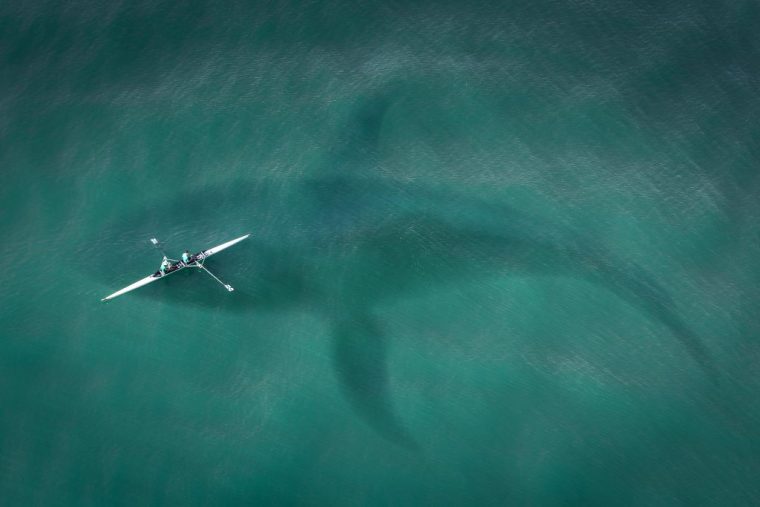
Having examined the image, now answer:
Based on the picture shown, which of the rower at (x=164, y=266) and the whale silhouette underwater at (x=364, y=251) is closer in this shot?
the rower at (x=164, y=266)

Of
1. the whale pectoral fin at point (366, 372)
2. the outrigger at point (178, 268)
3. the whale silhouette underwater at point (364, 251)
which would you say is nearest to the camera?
the whale pectoral fin at point (366, 372)

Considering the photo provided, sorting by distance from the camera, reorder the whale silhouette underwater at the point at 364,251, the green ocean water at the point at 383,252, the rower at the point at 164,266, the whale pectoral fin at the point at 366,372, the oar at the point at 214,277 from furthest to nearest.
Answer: the whale silhouette underwater at the point at 364,251
the oar at the point at 214,277
the rower at the point at 164,266
the whale pectoral fin at the point at 366,372
the green ocean water at the point at 383,252

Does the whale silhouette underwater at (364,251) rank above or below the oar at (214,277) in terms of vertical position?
above

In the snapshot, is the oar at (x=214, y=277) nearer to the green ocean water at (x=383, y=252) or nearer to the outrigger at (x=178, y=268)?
the outrigger at (x=178, y=268)

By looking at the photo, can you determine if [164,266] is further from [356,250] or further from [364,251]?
[364,251]

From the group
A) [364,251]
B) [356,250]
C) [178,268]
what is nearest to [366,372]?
[364,251]

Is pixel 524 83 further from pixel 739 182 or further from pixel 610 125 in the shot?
pixel 739 182

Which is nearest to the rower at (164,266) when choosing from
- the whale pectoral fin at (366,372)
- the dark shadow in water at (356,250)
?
the dark shadow in water at (356,250)
